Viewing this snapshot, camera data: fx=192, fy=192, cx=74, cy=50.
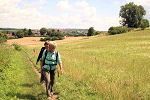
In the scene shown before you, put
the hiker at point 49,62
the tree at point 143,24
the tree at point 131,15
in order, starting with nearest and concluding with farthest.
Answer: the hiker at point 49,62 < the tree at point 143,24 < the tree at point 131,15

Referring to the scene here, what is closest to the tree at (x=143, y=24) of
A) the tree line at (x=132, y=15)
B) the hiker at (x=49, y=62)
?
the tree line at (x=132, y=15)

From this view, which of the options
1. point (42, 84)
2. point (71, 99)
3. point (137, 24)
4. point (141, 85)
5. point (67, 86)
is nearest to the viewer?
point (71, 99)

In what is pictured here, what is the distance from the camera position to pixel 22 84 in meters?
8.91

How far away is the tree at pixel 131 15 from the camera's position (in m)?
84.2

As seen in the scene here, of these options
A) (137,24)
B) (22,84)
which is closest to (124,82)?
(22,84)

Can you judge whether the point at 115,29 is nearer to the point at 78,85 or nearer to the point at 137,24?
the point at 137,24

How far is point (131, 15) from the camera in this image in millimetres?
84750

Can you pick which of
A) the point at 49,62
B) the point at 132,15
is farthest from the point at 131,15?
the point at 49,62

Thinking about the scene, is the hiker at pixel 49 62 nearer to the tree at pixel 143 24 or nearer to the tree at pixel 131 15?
the tree at pixel 143 24

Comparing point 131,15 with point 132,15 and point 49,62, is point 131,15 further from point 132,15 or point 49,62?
point 49,62

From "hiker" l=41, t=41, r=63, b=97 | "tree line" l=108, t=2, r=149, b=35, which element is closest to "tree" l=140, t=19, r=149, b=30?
"tree line" l=108, t=2, r=149, b=35

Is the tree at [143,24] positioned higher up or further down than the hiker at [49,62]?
higher up

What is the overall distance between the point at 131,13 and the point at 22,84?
82284mm

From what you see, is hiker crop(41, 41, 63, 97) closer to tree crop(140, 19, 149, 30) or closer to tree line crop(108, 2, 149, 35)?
tree crop(140, 19, 149, 30)
